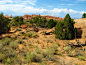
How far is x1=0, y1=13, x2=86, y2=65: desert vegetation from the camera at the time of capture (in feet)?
18.7

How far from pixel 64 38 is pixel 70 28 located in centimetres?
185

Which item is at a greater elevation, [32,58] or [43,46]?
[43,46]

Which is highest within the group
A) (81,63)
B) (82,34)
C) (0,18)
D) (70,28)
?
(0,18)

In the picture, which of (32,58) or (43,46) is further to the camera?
(43,46)

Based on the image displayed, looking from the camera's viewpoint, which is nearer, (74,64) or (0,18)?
(74,64)

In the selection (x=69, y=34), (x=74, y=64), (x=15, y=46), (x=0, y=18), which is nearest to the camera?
(x=74, y=64)

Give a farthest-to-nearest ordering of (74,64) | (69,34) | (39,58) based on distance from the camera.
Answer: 1. (69,34)
2. (39,58)
3. (74,64)

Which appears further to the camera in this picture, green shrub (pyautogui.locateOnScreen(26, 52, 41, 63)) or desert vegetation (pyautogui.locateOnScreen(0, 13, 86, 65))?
desert vegetation (pyautogui.locateOnScreen(0, 13, 86, 65))

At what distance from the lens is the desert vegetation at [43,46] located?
571 centimetres

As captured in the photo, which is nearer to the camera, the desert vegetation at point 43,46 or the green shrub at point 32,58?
the green shrub at point 32,58

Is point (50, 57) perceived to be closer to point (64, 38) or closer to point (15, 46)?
point (15, 46)

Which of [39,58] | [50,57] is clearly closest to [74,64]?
[50,57]

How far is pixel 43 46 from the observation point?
353 inches

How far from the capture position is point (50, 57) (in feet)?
20.3
